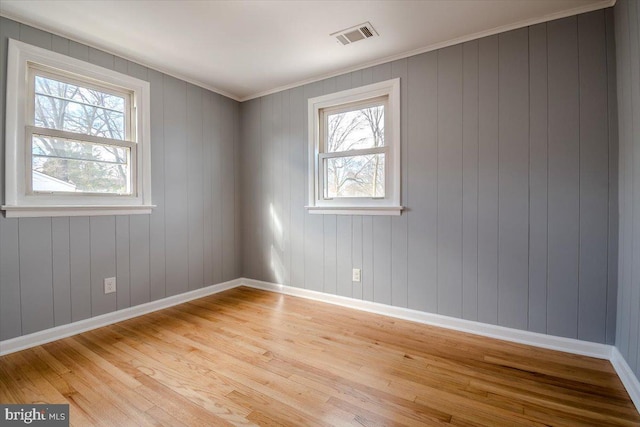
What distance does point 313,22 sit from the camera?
7.38 feet

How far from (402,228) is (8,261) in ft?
10.1

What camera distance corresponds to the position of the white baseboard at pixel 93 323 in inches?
83.4

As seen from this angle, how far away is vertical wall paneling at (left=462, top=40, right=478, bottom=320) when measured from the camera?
Result: 7.95 ft

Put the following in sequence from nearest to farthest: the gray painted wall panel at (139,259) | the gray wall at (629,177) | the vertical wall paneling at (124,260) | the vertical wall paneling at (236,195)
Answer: the gray wall at (629,177)
the vertical wall paneling at (124,260)
the gray painted wall panel at (139,259)
the vertical wall paneling at (236,195)

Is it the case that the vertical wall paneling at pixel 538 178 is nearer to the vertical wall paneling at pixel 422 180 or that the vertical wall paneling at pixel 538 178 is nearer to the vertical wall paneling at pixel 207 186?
the vertical wall paneling at pixel 422 180

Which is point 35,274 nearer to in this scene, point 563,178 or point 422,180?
point 422,180

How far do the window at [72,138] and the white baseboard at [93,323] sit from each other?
0.91 metres

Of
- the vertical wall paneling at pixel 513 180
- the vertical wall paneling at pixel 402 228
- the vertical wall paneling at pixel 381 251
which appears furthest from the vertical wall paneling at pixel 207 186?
the vertical wall paneling at pixel 513 180

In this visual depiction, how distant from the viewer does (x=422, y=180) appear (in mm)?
2658

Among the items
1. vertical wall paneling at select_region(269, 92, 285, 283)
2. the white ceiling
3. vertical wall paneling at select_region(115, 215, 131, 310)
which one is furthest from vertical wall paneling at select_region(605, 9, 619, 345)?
vertical wall paneling at select_region(115, 215, 131, 310)

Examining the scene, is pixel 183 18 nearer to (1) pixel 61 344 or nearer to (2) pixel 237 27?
(2) pixel 237 27

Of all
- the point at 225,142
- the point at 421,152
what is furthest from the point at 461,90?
the point at 225,142

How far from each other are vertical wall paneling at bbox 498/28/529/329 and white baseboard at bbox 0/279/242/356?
3043 millimetres

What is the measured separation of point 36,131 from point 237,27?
5.68 ft
